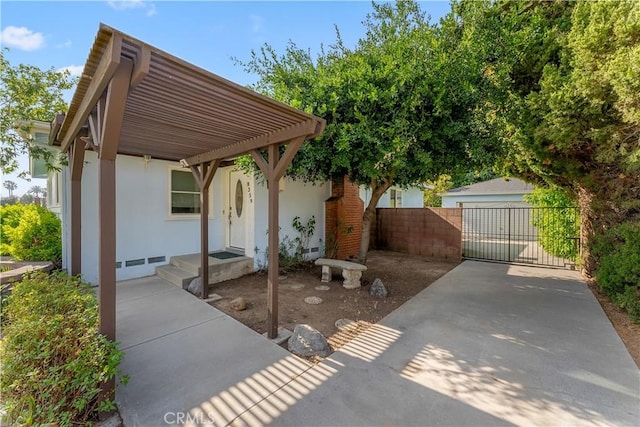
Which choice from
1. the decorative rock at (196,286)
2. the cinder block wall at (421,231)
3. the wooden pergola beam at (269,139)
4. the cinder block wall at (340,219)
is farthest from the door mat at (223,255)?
the cinder block wall at (421,231)

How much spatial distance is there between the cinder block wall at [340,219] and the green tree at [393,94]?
320 centimetres

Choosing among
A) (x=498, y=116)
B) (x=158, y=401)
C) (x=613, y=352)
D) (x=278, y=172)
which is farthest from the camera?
(x=498, y=116)

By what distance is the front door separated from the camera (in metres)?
7.20

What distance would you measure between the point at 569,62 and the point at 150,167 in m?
8.75

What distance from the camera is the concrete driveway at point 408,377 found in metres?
2.37

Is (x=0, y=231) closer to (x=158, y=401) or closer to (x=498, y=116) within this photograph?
(x=158, y=401)

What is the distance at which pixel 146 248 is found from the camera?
6.41 m

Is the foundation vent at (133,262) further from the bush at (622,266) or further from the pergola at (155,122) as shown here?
the bush at (622,266)

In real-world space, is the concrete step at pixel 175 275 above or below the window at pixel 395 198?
below

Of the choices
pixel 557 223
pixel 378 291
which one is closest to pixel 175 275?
pixel 378 291

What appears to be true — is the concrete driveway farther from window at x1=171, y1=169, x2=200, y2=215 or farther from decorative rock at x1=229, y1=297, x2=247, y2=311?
window at x1=171, y1=169, x2=200, y2=215

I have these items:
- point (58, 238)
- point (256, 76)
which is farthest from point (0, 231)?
point (256, 76)

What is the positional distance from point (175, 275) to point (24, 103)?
17.3ft

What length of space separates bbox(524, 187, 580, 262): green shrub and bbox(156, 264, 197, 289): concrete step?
9908 millimetres
